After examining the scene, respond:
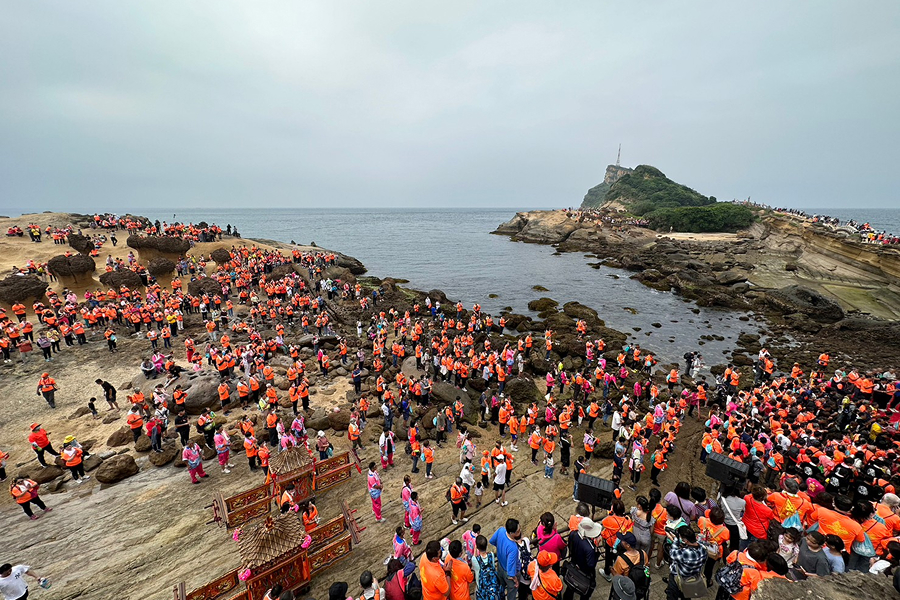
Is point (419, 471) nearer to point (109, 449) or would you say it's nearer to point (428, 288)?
point (109, 449)

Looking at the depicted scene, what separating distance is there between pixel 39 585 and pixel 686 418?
21.2 meters

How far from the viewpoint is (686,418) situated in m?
16.5

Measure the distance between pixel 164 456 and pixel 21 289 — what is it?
2098 cm

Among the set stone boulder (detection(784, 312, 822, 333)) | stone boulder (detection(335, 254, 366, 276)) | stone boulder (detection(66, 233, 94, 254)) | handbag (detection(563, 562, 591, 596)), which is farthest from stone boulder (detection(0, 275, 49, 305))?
stone boulder (detection(784, 312, 822, 333))

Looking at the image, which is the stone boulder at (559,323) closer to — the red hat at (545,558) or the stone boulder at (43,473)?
the red hat at (545,558)

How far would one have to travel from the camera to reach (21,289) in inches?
898

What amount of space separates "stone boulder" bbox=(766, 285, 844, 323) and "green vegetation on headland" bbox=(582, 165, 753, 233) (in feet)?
122

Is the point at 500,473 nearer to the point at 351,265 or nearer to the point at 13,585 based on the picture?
the point at 13,585

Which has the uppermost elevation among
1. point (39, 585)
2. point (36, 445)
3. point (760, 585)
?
point (760, 585)

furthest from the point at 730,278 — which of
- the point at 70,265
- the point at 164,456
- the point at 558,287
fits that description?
the point at 70,265

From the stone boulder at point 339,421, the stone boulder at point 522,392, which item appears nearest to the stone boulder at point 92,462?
the stone boulder at point 339,421

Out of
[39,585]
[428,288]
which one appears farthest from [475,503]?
[428,288]

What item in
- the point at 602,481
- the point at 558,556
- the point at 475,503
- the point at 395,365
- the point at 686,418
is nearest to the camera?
the point at 558,556

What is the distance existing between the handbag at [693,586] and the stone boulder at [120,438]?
16712mm
